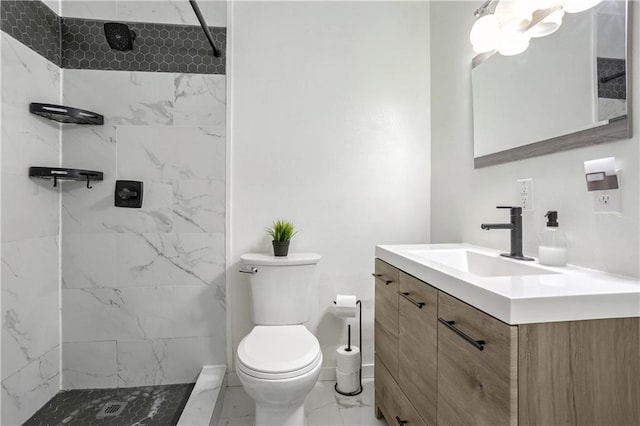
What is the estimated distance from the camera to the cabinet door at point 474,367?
0.73 metres

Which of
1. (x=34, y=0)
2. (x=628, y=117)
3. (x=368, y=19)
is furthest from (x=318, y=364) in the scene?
(x=34, y=0)

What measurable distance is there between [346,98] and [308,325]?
1.44 meters

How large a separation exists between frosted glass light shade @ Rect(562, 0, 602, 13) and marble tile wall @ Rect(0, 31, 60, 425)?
7.38 feet

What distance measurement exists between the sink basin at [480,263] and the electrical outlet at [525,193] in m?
0.23

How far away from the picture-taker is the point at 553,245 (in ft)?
3.82

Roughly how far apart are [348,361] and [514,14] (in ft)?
Answer: 6.06

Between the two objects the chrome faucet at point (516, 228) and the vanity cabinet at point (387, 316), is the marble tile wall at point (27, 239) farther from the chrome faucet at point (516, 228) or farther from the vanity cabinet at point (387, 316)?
the chrome faucet at point (516, 228)

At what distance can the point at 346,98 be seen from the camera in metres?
2.14

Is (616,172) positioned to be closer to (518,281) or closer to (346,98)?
(518,281)

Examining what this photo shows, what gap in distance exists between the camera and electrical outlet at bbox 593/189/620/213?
3.23ft

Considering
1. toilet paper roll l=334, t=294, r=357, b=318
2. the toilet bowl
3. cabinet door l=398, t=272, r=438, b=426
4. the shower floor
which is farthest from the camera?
toilet paper roll l=334, t=294, r=357, b=318

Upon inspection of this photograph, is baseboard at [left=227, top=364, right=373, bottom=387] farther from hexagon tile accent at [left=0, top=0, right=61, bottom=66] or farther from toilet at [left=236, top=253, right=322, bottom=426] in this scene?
hexagon tile accent at [left=0, top=0, right=61, bottom=66]

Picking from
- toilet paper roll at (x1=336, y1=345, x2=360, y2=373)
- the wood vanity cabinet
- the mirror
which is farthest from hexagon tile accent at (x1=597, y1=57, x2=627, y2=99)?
toilet paper roll at (x1=336, y1=345, x2=360, y2=373)

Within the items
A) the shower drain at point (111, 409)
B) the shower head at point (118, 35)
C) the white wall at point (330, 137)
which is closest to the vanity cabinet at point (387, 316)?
the white wall at point (330, 137)
